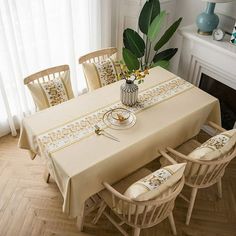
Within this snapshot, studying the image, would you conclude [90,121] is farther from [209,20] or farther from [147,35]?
[209,20]

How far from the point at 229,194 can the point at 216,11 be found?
1841 mm

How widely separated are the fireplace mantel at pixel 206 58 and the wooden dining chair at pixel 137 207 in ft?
4.54

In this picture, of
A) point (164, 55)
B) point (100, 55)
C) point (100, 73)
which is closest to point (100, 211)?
point (100, 73)

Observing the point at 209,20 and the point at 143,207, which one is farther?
the point at 209,20

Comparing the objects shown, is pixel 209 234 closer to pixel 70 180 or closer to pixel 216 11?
A: pixel 70 180

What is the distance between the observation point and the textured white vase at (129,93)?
238 cm

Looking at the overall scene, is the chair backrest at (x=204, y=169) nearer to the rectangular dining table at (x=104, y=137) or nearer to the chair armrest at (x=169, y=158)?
the chair armrest at (x=169, y=158)

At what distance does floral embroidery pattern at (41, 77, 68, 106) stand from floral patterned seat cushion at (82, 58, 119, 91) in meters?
0.31

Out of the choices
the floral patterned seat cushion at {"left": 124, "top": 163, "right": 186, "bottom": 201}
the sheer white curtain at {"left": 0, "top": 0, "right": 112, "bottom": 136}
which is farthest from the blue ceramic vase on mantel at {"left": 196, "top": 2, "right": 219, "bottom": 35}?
the floral patterned seat cushion at {"left": 124, "top": 163, "right": 186, "bottom": 201}

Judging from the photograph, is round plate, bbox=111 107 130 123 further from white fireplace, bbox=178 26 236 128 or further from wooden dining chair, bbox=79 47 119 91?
white fireplace, bbox=178 26 236 128

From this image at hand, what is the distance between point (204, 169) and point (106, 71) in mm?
1288

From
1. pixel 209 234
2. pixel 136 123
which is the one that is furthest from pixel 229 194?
pixel 136 123

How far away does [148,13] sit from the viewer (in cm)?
322

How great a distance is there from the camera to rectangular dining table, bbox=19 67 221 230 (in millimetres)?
2027
